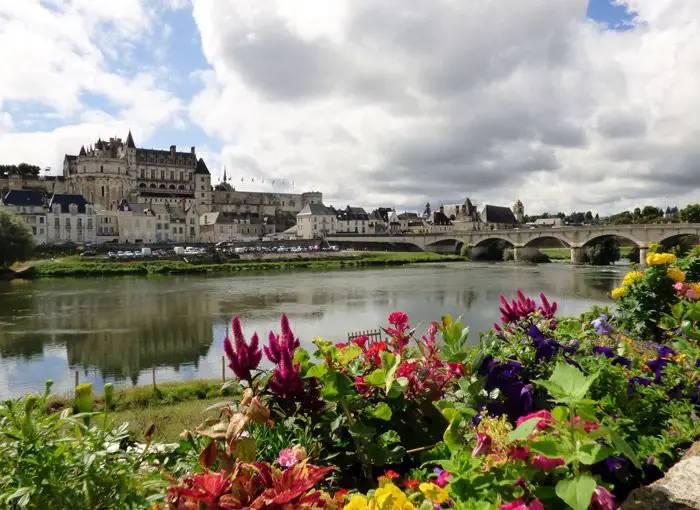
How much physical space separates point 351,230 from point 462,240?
3227cm

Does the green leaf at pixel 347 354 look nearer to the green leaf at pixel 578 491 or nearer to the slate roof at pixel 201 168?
the green leaf at pixel 578 491

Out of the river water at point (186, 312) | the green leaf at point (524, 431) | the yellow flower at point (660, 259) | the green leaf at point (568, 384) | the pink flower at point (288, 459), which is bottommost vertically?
the river water at point (186, 312)

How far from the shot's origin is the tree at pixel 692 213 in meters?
72.2

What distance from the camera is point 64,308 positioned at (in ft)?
86.3

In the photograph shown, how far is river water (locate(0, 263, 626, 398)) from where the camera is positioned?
582 inches

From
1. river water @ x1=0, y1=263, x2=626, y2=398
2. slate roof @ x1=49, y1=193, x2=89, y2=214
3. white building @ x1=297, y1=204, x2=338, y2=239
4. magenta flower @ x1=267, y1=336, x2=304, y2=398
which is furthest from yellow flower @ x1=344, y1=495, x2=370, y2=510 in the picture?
white building @ x1=297, y1=204, x2=338, y2=239

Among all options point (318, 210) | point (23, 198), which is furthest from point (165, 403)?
point (318, 210)

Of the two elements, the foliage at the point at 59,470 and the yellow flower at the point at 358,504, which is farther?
the foliage at the point at 59,470

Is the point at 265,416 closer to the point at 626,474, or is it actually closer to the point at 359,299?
the point at 626,474

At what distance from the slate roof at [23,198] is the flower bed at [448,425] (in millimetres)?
79235

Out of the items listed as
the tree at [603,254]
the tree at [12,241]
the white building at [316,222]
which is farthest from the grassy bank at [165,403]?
the white building at [316,222]

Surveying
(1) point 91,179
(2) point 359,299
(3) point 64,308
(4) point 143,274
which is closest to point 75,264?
(4) point 143,274

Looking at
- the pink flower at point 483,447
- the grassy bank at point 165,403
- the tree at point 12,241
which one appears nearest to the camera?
the pink flower at point 483,447

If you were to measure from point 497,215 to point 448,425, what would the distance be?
10567cm
